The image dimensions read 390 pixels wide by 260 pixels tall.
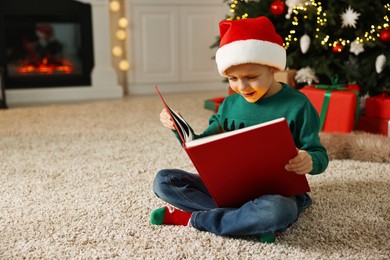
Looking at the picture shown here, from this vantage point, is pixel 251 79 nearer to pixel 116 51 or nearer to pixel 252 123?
pixel 252 123

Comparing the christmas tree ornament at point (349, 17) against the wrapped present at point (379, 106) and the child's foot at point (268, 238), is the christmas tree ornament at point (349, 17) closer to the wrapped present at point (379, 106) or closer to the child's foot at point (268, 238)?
the wrapped present at point (379, 106)

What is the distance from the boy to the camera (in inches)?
38.2

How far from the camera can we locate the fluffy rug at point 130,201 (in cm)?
98

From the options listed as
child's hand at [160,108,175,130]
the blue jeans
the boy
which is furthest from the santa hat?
the blue jeans

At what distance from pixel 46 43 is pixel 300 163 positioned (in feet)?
9.34

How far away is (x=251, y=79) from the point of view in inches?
41.2

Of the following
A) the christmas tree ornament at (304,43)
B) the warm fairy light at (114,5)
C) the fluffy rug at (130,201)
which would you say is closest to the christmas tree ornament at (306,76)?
the christmas tree ornament at (304,43)

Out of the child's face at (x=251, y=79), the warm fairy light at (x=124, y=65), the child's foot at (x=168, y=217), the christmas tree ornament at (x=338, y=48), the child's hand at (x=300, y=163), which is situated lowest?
the warm fairy light at (x=124, y=65)

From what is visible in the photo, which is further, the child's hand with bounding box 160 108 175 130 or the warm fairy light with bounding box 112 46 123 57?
the warm fairy light with bounding box 112 46 123 57

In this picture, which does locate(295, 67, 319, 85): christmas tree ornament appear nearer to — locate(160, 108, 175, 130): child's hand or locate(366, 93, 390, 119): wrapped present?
locate(366, 93, 390, 119): wrapped present

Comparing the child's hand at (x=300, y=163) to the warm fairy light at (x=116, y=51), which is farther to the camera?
the warm fairy light at (x=116, y=51)

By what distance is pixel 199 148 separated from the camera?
3.00 feet

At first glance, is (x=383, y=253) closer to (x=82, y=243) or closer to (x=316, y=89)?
(x=82, y=243)

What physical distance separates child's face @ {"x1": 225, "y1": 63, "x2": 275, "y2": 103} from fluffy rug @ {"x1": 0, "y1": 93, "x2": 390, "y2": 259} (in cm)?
33
